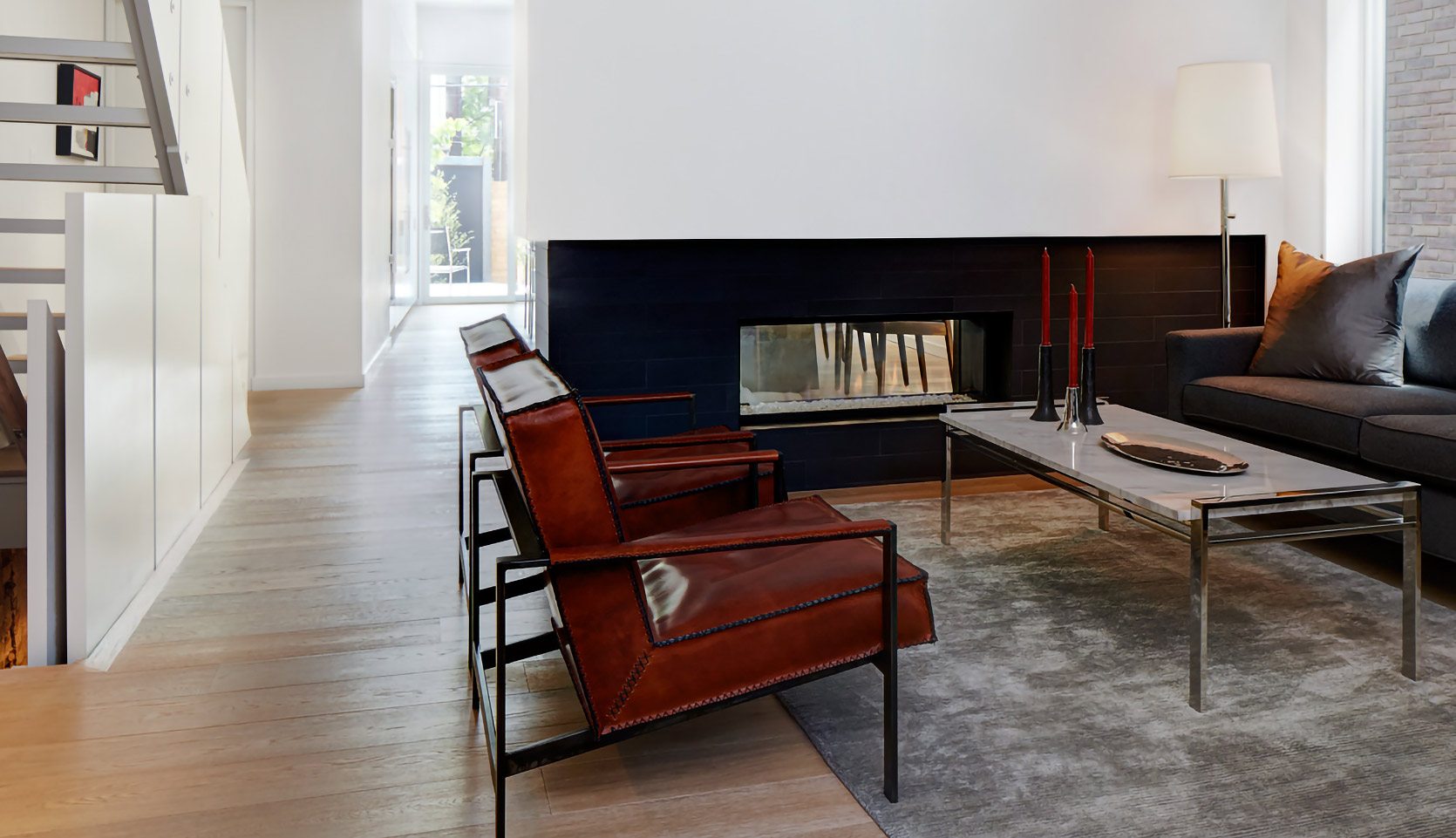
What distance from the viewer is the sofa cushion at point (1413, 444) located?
3324mm

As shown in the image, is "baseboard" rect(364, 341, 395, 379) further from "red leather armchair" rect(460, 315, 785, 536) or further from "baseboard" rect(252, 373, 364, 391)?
"red leather armchair" rect(460, 315, 785, 536)

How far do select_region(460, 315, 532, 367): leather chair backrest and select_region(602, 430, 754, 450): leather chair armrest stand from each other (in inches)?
17.6

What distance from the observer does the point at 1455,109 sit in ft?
17.2

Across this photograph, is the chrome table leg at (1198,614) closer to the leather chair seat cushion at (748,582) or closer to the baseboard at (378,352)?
the leather chair seat cushion at (748,582)

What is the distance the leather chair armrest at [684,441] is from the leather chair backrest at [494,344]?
45cm

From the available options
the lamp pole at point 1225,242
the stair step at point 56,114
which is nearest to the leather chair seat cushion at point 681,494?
the stair step at point 56,114

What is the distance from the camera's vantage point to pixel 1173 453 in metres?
3.22

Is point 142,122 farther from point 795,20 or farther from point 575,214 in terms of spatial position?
point 795,20

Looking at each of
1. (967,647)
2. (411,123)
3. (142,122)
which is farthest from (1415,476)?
(411,123)

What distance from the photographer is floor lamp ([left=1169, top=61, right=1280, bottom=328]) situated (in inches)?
192

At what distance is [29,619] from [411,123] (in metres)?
11.5

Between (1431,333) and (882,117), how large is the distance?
2.29 meters

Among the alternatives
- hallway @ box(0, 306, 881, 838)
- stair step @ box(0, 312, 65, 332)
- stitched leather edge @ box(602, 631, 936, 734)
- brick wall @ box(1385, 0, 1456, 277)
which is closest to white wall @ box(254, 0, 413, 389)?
stair step @ box(0, 312, 65, 332)

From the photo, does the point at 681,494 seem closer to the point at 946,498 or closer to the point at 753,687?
the point at 753,687
